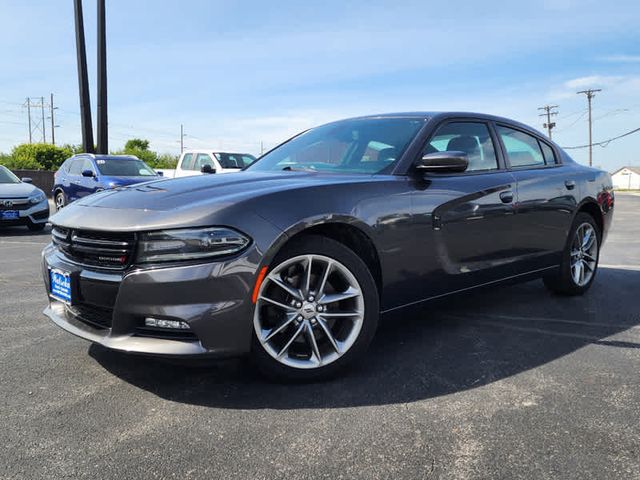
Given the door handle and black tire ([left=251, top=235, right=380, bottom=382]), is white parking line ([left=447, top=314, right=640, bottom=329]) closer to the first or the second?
the door handle

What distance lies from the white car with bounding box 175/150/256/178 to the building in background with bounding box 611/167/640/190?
4123 inches

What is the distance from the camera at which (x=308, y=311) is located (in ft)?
8.67

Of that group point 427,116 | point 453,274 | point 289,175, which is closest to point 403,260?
point 453,274

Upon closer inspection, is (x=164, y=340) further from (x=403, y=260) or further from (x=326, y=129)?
(x=326, y=129)

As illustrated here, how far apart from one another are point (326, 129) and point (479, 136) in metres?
1.10

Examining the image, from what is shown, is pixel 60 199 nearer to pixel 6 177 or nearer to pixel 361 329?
pixel 6 177

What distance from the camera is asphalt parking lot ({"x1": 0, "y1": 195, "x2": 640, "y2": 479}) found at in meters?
1.95

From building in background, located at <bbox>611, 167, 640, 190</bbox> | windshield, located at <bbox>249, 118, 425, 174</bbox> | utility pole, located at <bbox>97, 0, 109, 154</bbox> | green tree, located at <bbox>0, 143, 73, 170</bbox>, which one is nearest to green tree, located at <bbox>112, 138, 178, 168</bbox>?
green tree, located at <bbox>0, 143, 73, 170</bbox>

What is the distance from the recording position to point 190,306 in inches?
91.1

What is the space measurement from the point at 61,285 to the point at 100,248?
15.4 inches

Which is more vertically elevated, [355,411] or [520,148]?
[520,148]

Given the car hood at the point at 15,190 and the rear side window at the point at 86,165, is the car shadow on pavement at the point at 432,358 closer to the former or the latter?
the car hood at the point at 15,190

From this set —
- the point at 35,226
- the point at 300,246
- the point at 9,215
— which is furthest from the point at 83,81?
the point at 300,246

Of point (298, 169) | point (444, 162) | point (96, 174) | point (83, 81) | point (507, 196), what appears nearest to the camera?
point (444, 162)
